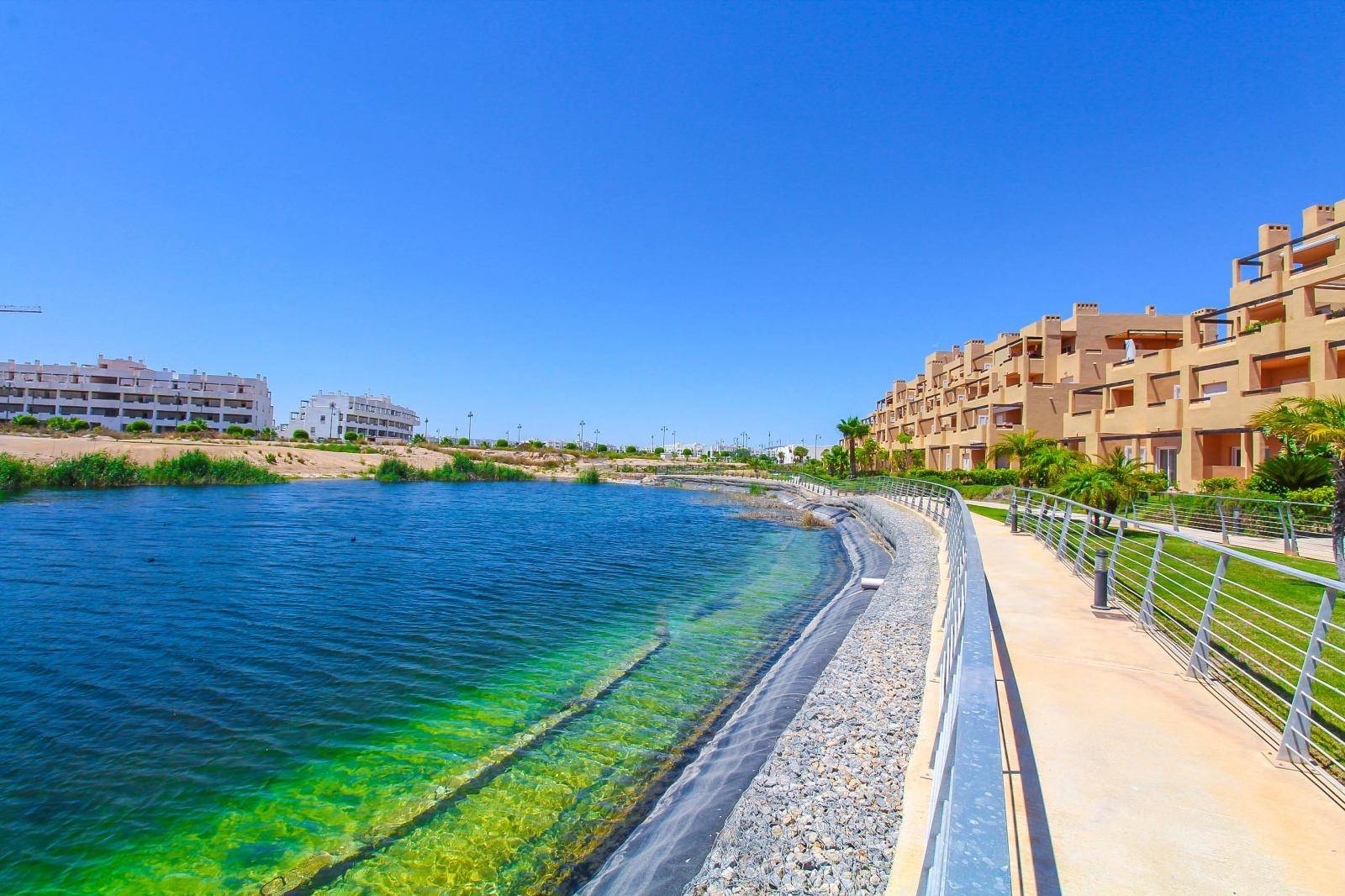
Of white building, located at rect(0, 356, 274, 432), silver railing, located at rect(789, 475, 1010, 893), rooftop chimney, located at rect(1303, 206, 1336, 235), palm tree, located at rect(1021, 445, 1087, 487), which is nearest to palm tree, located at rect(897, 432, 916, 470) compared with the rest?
rooftop chimney, located at rect(1303, 206, 1336, 235)

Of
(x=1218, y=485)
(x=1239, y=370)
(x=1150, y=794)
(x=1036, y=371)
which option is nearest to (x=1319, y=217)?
(x=1239, y=370)

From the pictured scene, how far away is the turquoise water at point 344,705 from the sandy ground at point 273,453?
39483 mm

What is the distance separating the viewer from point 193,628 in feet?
40.1

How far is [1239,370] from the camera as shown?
24.8 metres

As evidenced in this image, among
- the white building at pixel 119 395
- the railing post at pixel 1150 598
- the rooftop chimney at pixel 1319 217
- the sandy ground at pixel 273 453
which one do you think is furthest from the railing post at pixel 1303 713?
the white building at pixel 119 395

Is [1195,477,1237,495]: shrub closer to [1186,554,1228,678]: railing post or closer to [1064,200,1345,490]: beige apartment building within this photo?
[1064,200,1345,490]: beige apartment building

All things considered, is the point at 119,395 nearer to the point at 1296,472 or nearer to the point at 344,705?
the point at 344,705

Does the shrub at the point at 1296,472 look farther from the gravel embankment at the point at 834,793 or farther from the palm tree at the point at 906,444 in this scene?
the palm tree at the point at 906,444

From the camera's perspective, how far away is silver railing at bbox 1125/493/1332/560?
14508 millimetres

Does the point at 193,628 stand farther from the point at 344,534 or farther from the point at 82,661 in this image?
the point at 344,534

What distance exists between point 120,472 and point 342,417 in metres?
76.7

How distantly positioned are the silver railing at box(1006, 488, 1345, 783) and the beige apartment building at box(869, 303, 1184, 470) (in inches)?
1066

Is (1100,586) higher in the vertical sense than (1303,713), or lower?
higher

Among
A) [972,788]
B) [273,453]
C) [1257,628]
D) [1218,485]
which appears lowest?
[1257,628]
